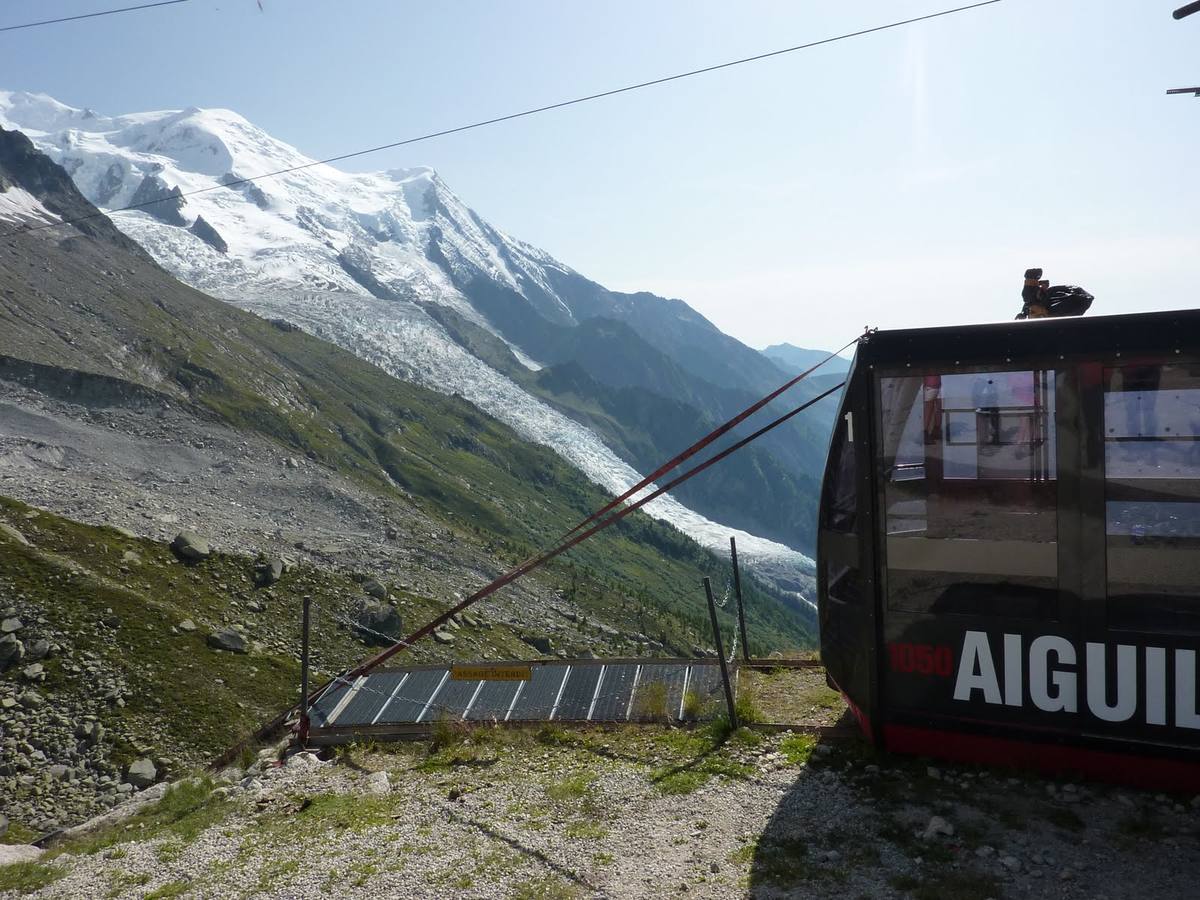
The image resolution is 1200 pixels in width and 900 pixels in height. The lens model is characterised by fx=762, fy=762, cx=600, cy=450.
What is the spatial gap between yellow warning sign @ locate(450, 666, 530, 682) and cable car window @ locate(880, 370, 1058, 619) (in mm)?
5986

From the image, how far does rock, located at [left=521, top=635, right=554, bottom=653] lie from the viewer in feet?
144

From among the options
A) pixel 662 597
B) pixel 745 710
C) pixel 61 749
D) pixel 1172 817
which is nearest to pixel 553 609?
pixel 61 749

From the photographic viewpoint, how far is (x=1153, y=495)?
674 cm

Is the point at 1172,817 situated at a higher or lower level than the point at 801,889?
higher

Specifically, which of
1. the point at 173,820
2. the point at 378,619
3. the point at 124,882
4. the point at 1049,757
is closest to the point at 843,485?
the point at 1049,757

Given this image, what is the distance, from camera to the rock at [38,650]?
74.7 ft

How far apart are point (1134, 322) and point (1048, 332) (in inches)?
26.5

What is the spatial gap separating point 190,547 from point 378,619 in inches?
344

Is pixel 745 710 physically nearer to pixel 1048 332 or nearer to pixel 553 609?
pixel 1048 332

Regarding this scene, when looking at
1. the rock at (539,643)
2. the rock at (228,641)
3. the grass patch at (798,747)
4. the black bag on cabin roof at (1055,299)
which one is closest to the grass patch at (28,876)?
the grass patch at (798,747)

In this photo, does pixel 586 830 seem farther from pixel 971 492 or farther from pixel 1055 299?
pixel 1055 299

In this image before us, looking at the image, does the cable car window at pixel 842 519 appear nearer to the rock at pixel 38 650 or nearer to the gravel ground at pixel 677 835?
the gravel ground at pixel 677 835

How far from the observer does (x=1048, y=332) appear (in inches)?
280

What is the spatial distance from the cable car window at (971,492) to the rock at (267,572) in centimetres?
3172
